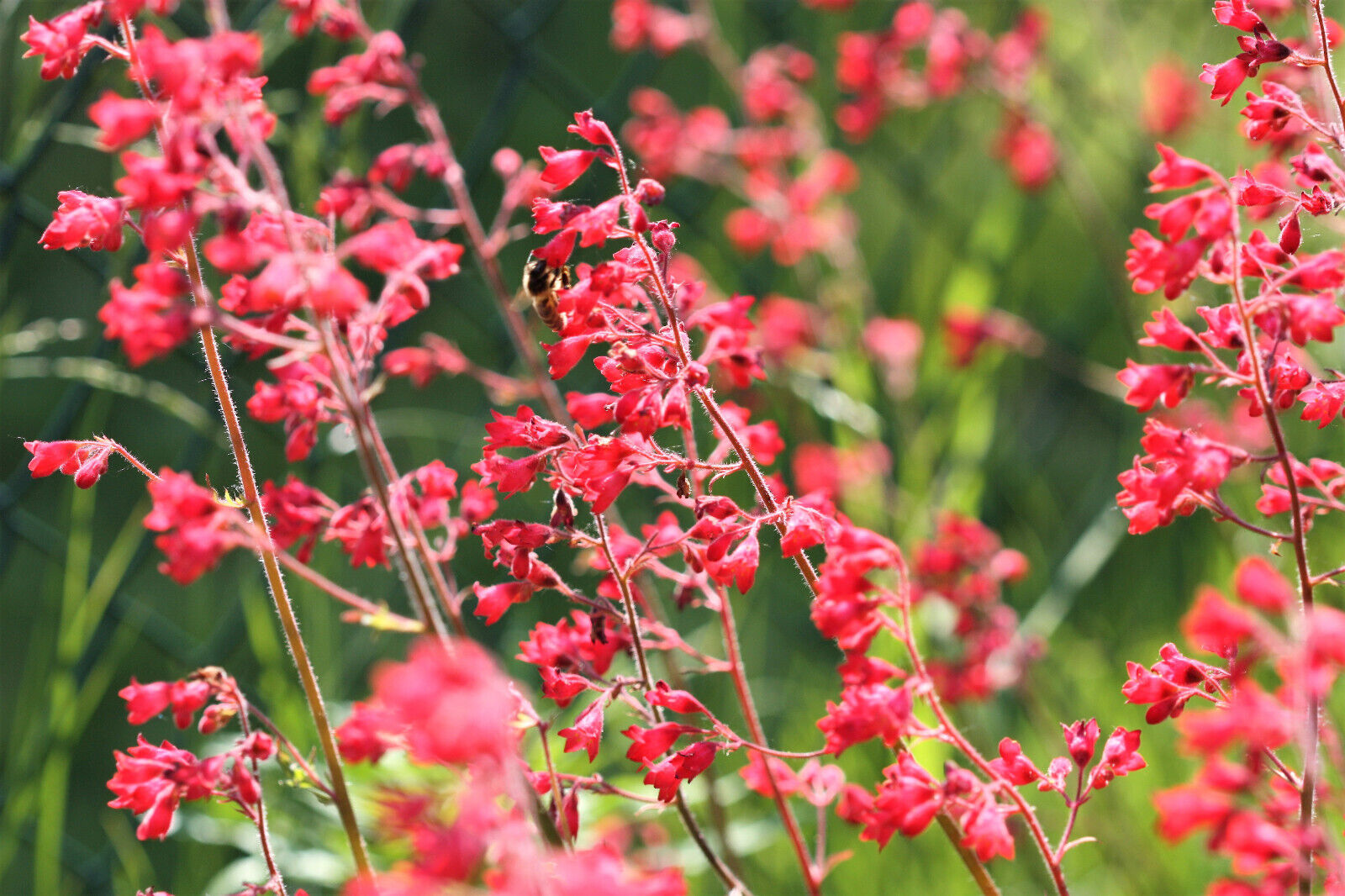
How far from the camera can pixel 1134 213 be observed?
3.24m

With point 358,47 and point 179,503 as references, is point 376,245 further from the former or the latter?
point 358,47

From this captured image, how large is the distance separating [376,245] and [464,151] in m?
2.10

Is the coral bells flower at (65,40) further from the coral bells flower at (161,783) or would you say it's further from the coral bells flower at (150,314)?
the coral bells flower at (161,783)

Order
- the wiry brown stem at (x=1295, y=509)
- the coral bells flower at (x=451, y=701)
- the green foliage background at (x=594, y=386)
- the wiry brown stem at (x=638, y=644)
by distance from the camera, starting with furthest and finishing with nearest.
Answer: the green foliage background at (x=594, y=386) → the wiry brown stem at (x=638, y=644) → the wiry brown stem at (x=1295, y=509) → the coral bells flower at (x=451, y=701)

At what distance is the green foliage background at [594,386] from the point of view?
1.90 meters

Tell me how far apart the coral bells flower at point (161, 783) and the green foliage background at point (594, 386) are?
79 cm

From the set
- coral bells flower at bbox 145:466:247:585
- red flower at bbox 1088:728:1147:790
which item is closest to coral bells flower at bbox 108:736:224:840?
coral bells flower at bbox 145:466:247:585

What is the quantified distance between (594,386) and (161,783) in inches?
74.2

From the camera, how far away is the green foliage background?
1.90 meters

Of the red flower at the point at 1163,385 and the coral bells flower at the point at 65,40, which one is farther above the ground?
the coral bells flower at the point at 65,40

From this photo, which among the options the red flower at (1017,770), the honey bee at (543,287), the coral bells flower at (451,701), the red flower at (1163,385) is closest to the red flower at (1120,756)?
the red flower at (1017,770)

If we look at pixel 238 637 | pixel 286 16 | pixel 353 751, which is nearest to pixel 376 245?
pixel 353 751

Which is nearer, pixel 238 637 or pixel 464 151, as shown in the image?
pixel 238 637

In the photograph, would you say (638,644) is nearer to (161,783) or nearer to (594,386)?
(161,783)
